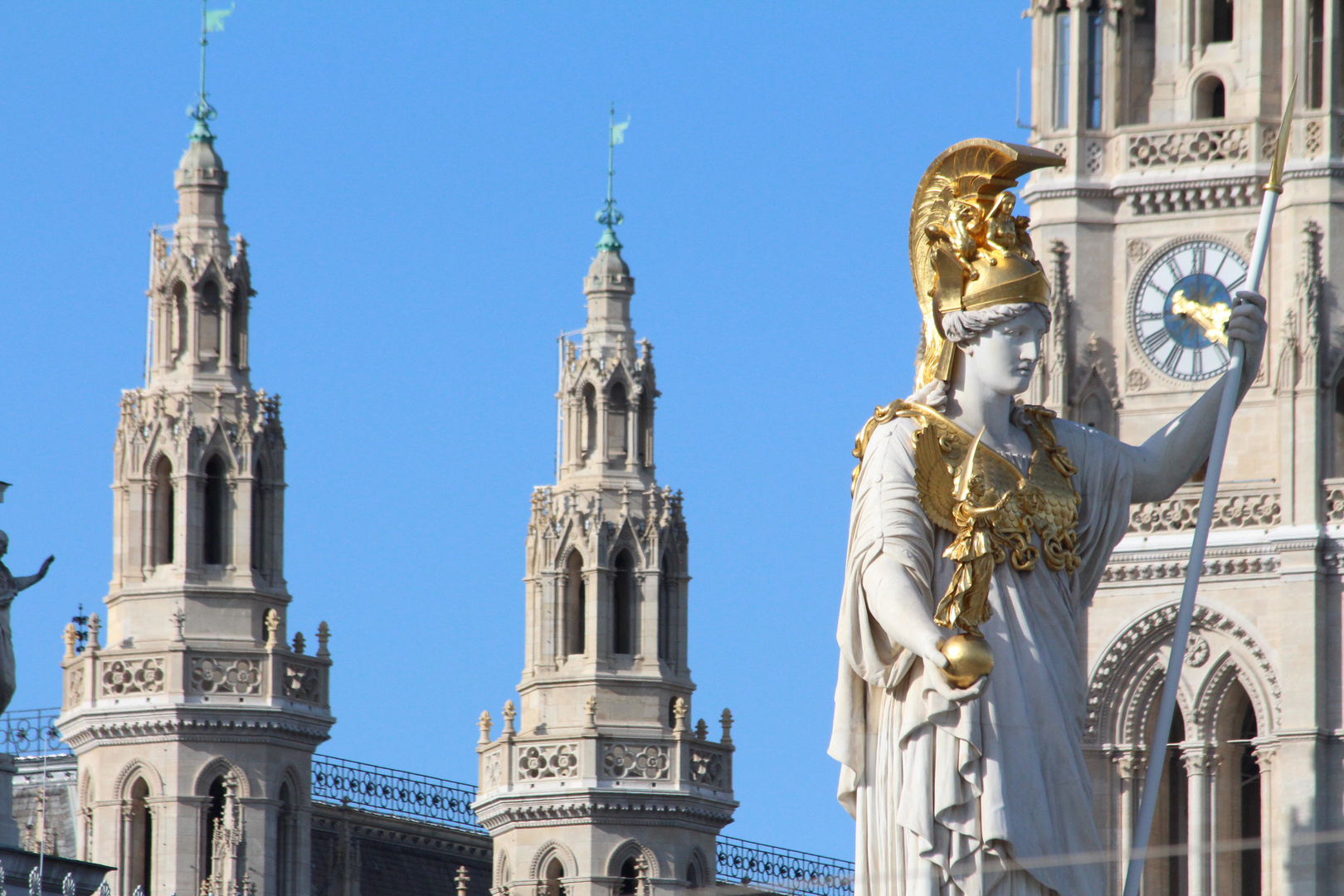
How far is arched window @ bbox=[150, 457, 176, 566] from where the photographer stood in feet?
190

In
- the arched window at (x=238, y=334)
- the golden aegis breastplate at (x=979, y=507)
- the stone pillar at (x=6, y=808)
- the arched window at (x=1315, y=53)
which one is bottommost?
the golden aegis breastplate at (x=979, y=507)

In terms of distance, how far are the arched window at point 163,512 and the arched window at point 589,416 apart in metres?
9.36

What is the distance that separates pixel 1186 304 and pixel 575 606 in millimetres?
12464

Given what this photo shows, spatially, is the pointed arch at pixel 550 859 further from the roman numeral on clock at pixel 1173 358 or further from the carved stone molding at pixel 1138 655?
the roman numeral on clock at pixel 1173 358

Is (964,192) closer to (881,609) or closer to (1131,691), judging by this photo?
(881,609)

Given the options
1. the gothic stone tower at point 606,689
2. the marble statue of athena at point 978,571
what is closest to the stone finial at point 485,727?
the gothic stone tower at point 606,689

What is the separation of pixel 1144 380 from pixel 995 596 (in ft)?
157

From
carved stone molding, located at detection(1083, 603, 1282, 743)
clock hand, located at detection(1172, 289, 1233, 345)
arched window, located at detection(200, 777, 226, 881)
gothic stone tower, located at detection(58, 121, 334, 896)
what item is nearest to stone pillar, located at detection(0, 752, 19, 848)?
gothic stone tower, located at detection(58, 121, 334, 896)

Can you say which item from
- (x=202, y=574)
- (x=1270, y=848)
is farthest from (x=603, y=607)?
(x=1270, y=848)

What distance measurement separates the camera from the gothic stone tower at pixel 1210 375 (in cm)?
5819

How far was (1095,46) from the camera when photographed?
2425 inches

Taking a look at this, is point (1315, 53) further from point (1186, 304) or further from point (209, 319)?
point (209, 319)

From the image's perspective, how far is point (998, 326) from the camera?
12.8 m

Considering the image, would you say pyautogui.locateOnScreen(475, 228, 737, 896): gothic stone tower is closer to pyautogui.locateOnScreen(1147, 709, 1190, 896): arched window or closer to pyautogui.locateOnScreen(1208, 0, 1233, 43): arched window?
pyautogui.locateOnScreen(1147, 709, 1190, 896): arched window
